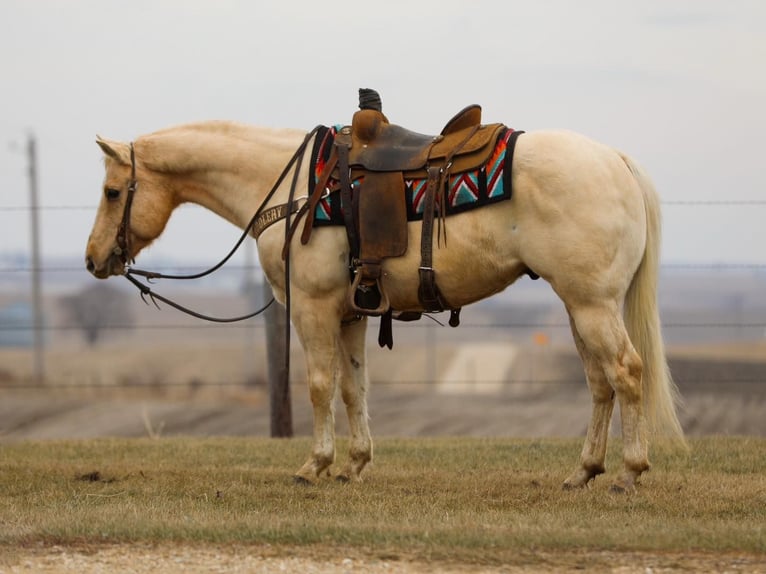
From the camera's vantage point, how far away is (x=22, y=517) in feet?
24.7

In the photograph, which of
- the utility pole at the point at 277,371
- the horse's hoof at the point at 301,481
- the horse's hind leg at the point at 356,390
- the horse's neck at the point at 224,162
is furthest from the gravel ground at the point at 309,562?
the utility pole at the point at 277,371

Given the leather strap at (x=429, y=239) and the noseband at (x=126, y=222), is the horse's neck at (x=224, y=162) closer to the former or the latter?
the noseband at (x=126, y=222)

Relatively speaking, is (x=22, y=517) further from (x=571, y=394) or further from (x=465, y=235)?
Answer: (x=571, y=394)

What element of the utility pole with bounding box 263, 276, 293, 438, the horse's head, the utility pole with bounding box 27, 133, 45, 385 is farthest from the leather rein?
the utility pole with bounding box 27, 133, 45, 385

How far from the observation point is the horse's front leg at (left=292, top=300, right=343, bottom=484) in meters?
8.66

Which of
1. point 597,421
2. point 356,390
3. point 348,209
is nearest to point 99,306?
point 356,390

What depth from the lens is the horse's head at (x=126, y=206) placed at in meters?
9.30

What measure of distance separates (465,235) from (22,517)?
121 inches

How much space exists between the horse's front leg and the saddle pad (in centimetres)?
59

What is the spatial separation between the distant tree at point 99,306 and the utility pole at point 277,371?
4658 centimetres

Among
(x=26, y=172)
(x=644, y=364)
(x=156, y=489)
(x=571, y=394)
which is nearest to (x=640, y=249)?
(x=644, y=364)

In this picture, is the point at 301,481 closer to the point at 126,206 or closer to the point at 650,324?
the point at 126,206

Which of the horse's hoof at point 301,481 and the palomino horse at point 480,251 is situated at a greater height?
the palomino horse at point 480,251

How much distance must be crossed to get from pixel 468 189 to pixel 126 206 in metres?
Result: 2.59
